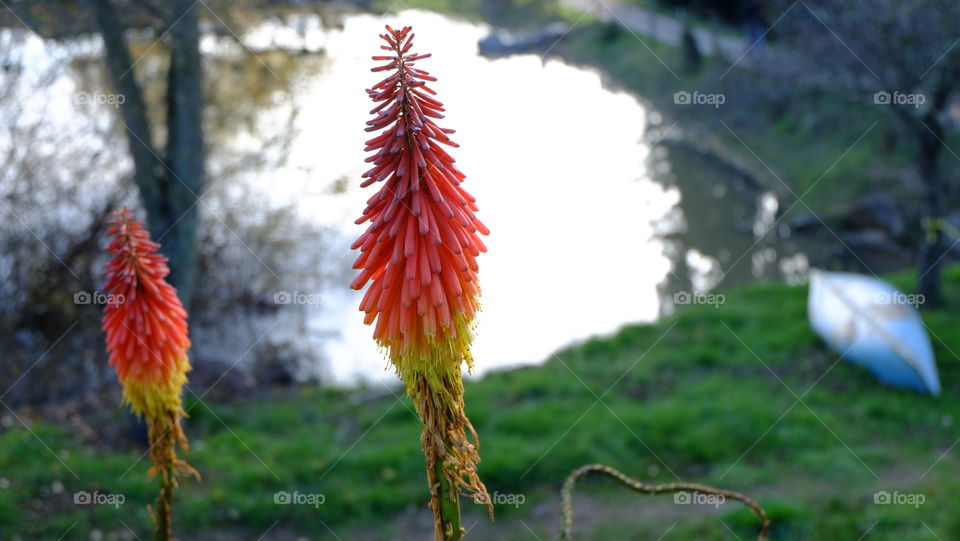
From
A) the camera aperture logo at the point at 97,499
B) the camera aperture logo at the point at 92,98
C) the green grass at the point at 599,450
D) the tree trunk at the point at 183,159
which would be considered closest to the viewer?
the green grass at the point at 599,450

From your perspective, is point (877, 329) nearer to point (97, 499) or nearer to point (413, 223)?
point (97, 499)

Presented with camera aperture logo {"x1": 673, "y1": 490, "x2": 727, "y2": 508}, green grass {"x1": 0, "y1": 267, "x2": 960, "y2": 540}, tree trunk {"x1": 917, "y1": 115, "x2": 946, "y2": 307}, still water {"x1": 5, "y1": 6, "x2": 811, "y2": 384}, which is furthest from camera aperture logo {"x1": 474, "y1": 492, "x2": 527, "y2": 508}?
tree trunk {"x1": 917, "y1": 115, "x2": 946, "y2": 307}

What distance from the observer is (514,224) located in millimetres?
18672

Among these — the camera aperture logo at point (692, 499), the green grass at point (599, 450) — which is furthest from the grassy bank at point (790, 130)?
the camera aperture logo at point (692, 499)

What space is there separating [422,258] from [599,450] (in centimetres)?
714

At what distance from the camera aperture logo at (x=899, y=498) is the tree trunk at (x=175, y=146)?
7755 millimetres

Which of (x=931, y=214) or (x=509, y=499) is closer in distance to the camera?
(x=509, y=499)

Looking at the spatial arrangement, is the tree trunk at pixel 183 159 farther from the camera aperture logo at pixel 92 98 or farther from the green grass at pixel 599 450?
the green grass at pixel 599 450

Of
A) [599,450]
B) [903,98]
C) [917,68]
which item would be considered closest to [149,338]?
[599,450]

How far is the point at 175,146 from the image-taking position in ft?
32.6

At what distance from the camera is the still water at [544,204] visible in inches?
582

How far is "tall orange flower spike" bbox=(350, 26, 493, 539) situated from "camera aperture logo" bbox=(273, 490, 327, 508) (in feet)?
20.1

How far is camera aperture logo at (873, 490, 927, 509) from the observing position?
8.08 m

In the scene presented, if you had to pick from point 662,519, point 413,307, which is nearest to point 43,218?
point 662,519
